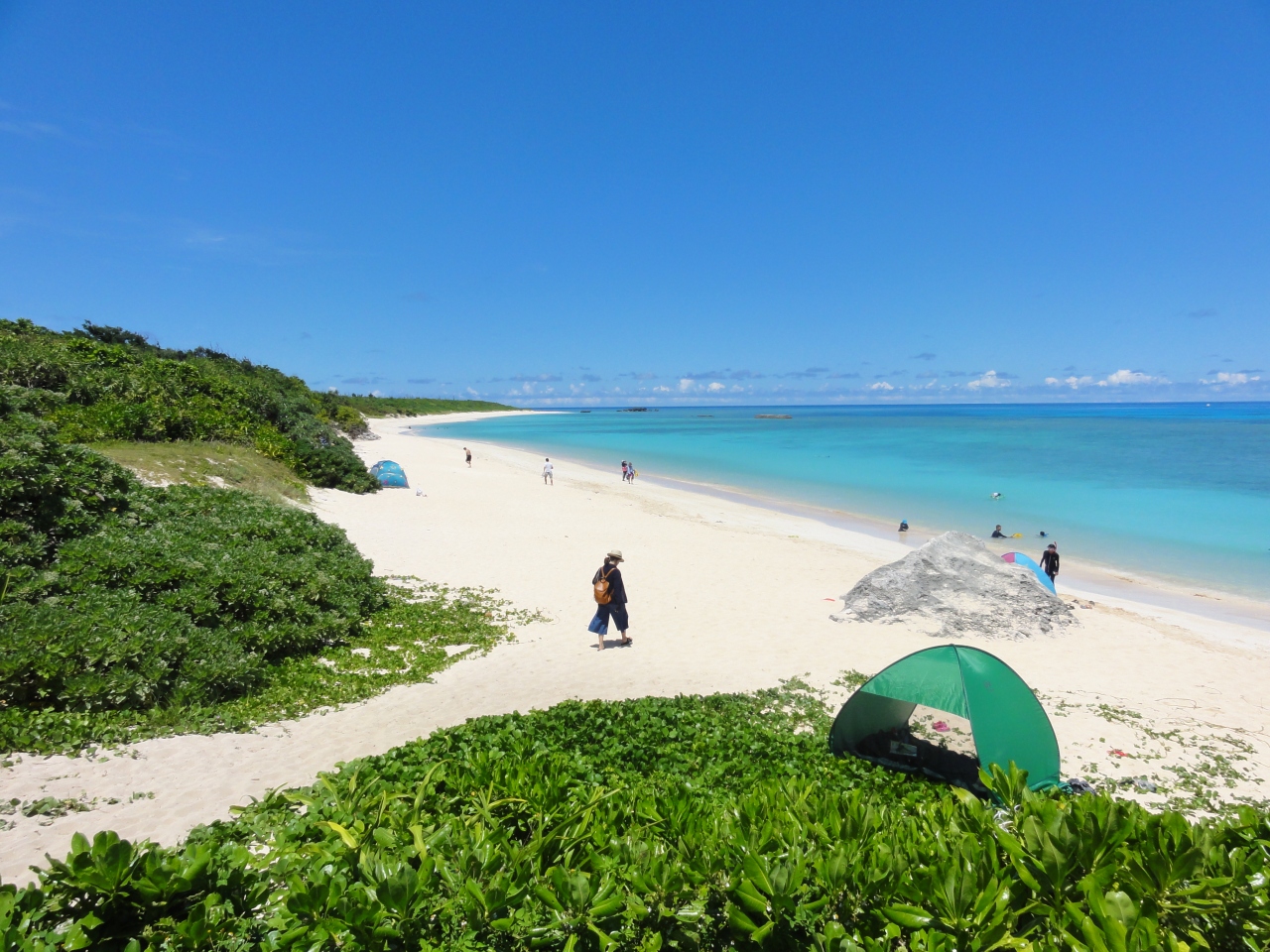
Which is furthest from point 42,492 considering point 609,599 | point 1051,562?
point 1051,562

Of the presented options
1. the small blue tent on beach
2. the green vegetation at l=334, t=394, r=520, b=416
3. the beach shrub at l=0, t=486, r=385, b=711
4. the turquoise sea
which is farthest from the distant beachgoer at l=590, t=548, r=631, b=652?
the green vegetation at l=334, t=394, r=520, b=416

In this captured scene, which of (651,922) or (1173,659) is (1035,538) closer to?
(1173,659)

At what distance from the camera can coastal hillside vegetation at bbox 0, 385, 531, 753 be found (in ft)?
20.8

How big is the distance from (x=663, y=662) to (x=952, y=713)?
199 inches

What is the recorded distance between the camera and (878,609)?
1342 centimetres

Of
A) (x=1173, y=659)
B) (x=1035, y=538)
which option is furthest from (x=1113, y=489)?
(x=1173, y=659)

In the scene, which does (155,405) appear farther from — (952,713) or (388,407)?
(388,407)

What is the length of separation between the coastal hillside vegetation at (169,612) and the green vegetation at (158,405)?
6.94 meters

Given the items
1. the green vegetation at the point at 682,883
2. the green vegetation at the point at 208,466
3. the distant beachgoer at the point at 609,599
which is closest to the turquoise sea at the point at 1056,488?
the distant beachgoer at the point at 609,599

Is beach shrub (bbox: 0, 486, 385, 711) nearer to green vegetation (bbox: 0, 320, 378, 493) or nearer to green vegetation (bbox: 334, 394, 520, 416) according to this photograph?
green vegetation (bbox: 0, 320, 378, 493)

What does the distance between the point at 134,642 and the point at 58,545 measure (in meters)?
2.93

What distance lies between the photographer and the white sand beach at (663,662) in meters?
5.69

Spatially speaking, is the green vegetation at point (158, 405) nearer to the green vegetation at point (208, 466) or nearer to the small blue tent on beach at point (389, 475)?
the green vegetation at point (208, 466)

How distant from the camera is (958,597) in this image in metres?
13.4
